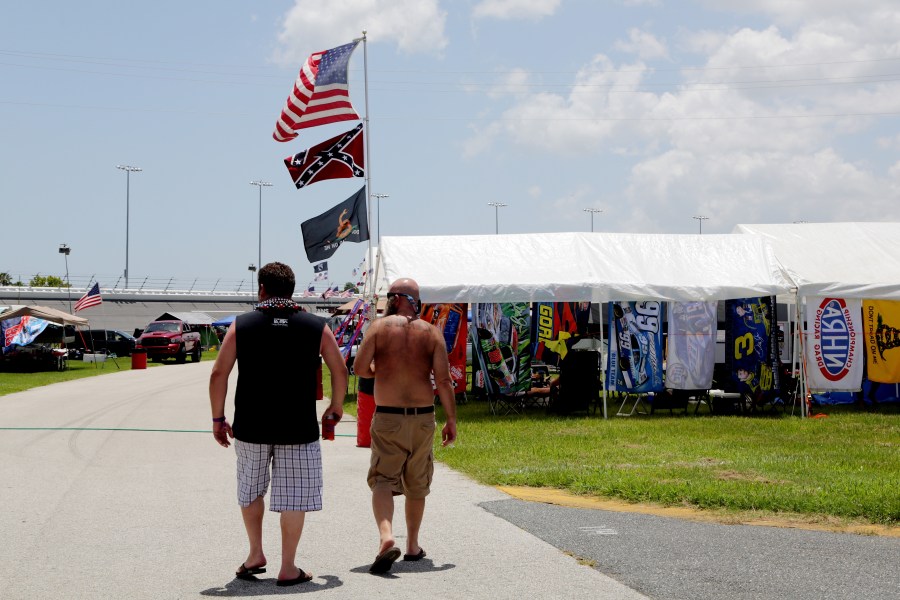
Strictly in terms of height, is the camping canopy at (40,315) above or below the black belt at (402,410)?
above

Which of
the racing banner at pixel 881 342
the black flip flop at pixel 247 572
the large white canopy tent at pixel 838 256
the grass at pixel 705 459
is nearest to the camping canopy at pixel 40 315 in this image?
the grass at pixel 705 459

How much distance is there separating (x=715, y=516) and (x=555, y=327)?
14.6 meters

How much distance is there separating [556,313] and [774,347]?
6.61m

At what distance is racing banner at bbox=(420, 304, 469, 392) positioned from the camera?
18.8 m

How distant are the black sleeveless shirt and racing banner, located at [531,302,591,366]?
14.2m

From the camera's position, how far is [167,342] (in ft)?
145

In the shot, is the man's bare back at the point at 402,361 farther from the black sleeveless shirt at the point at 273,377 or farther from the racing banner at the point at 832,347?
the racing banner at the point at 832,347

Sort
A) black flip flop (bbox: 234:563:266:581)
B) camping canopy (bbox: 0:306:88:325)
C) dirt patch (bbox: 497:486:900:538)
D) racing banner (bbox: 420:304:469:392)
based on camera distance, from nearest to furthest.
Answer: black flip flop (bbox: 234:563:266:581) < dirt patch (bbox: 497:486:900:538) < racing banner (bbox: 420:304:469:392) < camping canopy (bbox: 0:306:88:325)

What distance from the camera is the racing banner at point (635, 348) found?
16.9 meters

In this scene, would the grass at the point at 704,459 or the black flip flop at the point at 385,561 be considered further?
the grass at the point at 704,459

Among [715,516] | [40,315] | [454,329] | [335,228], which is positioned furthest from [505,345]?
[40,315]

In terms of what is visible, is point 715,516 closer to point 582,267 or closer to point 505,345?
point 582,267

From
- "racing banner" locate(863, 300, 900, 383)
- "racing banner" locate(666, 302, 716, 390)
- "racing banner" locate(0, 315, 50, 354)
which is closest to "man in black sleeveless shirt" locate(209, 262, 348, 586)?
"racing banner" locate(666, 302, 716, 390)

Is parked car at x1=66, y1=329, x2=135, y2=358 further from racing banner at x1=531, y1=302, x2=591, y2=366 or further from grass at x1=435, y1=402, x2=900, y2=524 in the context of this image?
grass at x1=435, y1=402, x2=900, y2=524
